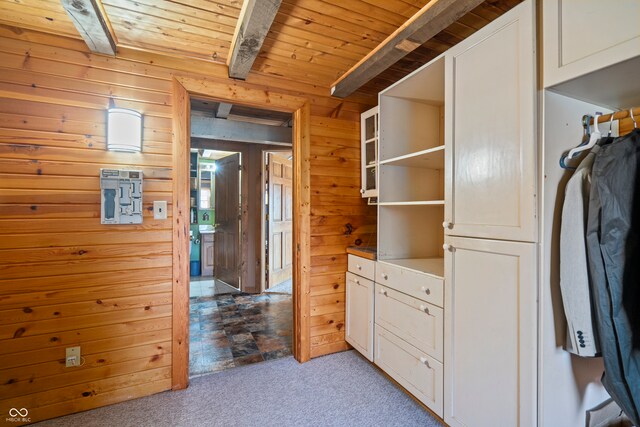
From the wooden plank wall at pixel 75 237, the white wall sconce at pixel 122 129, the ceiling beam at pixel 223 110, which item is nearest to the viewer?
the wooden plank wall at pixel 75 237

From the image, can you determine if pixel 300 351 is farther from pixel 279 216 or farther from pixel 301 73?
pixel 279 216

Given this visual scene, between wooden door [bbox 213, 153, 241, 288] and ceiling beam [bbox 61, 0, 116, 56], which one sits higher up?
ceiling beam [bbox 61, 0, 116, 56]

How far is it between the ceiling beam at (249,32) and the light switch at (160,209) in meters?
1.10

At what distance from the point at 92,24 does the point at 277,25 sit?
1017 mm

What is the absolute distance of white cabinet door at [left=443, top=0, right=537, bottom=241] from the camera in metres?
1.26

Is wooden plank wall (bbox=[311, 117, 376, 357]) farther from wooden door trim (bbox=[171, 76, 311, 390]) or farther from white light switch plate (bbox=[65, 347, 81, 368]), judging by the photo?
white light switch plate (bbox=[65, 347, 81, 368])

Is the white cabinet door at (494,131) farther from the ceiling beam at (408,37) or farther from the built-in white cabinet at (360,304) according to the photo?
the built-in white cabinet at (360,304)

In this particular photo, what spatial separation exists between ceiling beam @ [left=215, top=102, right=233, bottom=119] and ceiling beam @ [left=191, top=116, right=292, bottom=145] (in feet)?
0.24

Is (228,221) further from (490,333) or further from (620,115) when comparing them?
(620,115)

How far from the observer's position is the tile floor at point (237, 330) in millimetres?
2566

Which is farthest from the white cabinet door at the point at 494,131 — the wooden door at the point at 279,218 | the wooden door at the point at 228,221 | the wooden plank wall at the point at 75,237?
the wooden door at the point at 228,221

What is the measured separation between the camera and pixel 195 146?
4.47 metres

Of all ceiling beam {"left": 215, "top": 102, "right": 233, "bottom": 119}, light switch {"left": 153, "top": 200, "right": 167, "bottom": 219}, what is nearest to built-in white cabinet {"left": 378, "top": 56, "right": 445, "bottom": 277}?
light switch {"left": 153, "top": 200, "right": 167, "bottom": 219}

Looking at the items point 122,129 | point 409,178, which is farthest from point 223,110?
point 409,178
